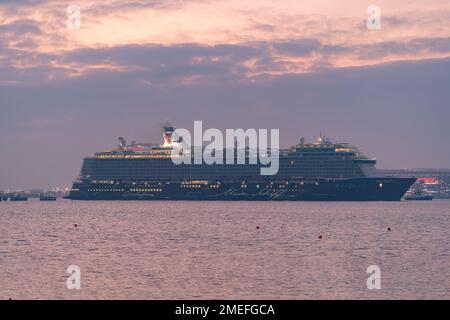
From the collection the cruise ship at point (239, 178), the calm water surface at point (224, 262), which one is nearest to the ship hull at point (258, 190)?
the cruise ship at point (239, 178)

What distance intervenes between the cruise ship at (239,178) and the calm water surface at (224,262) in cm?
8077

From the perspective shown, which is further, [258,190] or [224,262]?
[258,190]

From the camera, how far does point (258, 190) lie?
16900 centimetres

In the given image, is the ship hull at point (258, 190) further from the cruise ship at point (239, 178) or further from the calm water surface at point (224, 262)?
the calm water surface at point (224, 262)

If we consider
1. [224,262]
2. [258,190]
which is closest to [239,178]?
[258,190]

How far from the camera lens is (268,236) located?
68.9 metres

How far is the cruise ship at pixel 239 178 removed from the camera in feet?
529

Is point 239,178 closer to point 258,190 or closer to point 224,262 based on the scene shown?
point 258,190

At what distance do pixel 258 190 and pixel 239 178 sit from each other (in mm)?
4659

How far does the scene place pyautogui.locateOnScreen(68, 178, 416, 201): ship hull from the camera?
161m

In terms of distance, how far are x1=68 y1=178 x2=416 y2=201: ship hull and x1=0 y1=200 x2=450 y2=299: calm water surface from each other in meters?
80.8

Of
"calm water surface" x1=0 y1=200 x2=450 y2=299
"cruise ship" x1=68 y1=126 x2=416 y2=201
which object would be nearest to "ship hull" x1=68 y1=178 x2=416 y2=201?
"cruise ship" x1=68 y1=126 x2=416 y2=201
